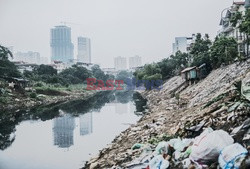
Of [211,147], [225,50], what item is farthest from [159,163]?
[225,50]

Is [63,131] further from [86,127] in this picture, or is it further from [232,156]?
[232,156]

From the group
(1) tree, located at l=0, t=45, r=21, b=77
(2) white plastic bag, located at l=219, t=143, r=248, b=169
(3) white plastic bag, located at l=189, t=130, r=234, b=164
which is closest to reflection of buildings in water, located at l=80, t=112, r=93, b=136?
(3) white plastic bag, located at l=189, t=130, r=234, b=164

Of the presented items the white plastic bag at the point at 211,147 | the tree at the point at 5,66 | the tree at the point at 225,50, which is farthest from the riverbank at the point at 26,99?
the white plastic bag at the point at 211,147

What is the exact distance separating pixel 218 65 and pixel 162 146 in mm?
20964

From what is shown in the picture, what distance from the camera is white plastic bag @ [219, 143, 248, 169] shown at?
158 inches

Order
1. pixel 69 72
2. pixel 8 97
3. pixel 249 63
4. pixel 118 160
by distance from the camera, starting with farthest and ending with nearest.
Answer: pixel 69 72, pixel 8 97, pixel 249 63, pixel 118 160

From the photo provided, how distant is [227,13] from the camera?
3344 centimetres

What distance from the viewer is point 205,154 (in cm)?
454

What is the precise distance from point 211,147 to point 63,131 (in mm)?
13811

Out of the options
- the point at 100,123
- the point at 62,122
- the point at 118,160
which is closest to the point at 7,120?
the point at 62,122

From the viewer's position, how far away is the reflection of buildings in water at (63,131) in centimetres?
1386

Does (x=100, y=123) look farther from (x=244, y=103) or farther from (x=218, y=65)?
(x=244, y=103)

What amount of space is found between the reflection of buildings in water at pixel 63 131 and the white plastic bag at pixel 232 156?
398 inches

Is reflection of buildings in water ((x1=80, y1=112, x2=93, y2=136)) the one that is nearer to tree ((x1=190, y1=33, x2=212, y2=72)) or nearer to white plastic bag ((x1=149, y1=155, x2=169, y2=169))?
white plastic bag ((x1=149, y1=155, x2=169, y2=169))
